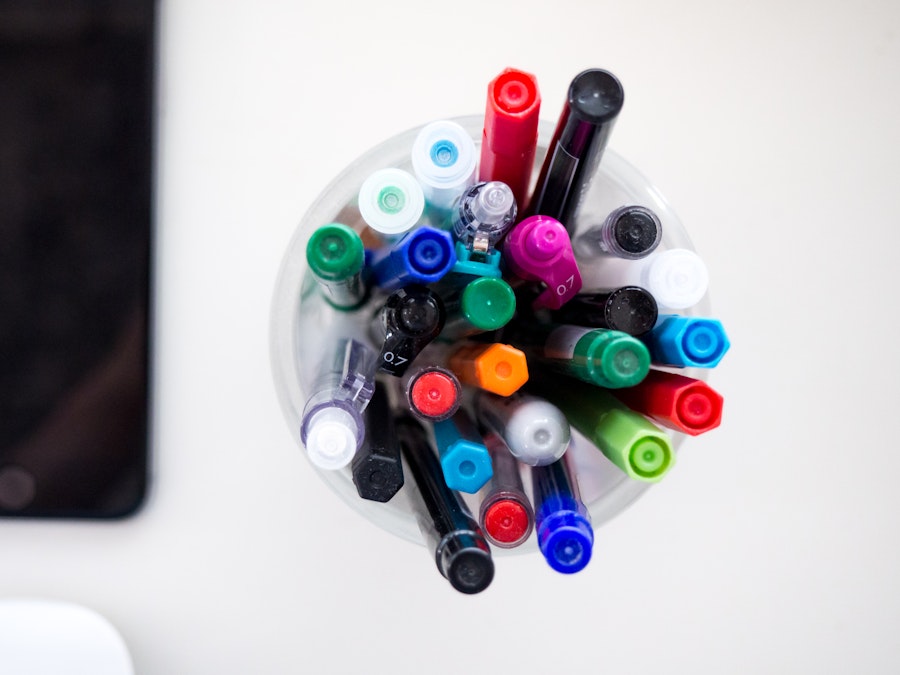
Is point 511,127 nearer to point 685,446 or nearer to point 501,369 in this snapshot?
point 501,369

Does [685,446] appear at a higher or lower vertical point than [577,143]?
lower

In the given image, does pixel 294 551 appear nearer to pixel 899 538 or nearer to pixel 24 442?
pixel 24 442

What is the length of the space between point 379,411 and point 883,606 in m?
0.30

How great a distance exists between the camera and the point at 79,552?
369 mm

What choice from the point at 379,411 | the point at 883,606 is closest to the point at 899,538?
the point at 883,606

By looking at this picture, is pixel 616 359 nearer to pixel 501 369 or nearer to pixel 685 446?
pixel 501 369

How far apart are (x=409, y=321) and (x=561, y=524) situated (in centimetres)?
8

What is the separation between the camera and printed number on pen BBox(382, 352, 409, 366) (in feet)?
0.76

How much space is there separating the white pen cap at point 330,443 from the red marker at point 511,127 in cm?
10

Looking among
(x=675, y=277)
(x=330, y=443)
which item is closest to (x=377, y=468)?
(x=330, y=443)

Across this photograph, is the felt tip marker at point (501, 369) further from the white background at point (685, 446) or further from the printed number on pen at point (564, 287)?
the white background at point (685, 446)

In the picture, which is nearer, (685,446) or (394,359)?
(394,359)

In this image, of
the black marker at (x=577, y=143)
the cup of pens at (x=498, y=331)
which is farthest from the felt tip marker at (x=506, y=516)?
the black marker at (x=577, y=143)

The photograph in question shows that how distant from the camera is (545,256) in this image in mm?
231
